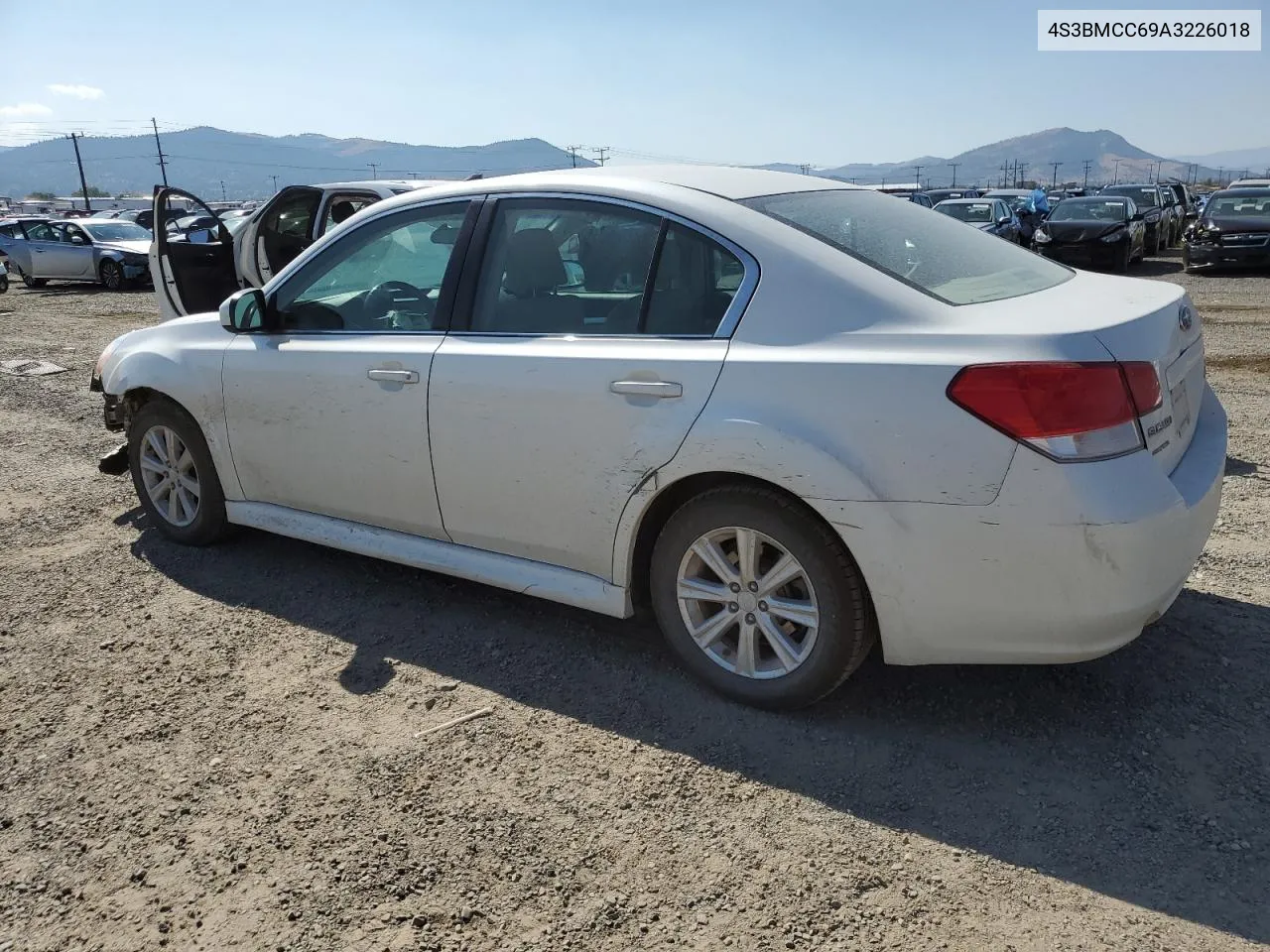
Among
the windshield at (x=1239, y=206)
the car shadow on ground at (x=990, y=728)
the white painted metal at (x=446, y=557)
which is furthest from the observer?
the windshield at (x=1239, y=206)

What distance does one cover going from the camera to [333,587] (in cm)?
438

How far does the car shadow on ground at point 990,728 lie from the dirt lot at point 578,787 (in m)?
0.01

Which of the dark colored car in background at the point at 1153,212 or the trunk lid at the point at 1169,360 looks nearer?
the trunk lid at the point at 1169,360

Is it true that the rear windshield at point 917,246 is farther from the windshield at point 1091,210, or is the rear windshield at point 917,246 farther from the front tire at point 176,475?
the windshield at point 1091,210

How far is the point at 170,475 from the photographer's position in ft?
15.8

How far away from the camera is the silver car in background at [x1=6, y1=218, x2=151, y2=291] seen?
71.4 ft

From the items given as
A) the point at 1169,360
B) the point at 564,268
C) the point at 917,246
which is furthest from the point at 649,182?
the point at 1169,360

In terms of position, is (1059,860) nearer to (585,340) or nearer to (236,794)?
(585,340)

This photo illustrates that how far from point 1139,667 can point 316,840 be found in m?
2.72

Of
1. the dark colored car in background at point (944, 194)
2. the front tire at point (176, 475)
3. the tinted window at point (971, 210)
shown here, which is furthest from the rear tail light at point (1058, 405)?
the dark colored car in background at point (944, 194)

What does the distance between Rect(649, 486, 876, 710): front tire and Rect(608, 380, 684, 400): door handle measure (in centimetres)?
34

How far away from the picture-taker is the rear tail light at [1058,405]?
257 cm

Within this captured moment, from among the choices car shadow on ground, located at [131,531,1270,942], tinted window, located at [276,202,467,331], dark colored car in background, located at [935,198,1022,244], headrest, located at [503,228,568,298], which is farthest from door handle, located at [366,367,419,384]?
dark colored car in background, located at [935,198,1022,244]

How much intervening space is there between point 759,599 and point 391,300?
6.45 ft
